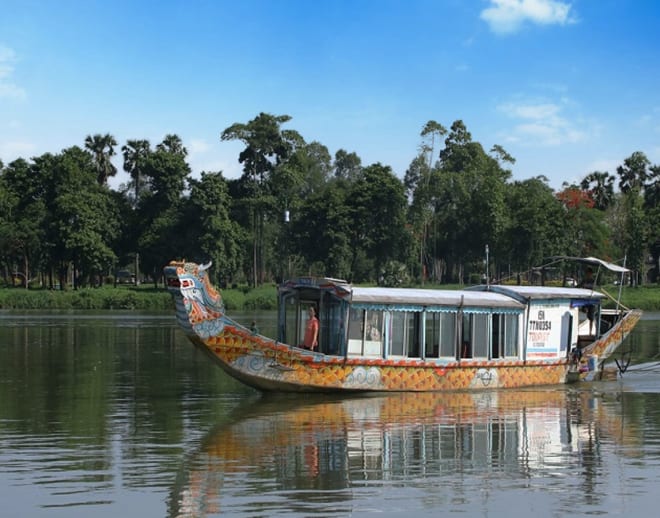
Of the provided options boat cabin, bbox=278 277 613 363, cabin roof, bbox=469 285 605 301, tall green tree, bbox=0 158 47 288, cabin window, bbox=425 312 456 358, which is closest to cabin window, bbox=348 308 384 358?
boat cabin, bbox=278 277 613 363

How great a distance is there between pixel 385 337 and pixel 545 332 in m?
5.02

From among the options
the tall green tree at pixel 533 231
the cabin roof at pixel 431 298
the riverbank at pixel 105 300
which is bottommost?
the riverbank at pixel 105 300

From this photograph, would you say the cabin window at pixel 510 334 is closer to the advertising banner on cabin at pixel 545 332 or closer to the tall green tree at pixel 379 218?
the advertising banner on cabin at pixel 545 332

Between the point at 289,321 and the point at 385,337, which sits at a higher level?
the point at 289,321

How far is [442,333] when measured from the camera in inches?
948

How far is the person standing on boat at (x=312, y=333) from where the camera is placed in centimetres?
2303

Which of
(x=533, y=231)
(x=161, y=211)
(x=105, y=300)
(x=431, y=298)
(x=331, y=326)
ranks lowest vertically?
(x=105, y=300)

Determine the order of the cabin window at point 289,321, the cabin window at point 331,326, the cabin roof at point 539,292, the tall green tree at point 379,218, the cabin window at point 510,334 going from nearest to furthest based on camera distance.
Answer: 1. the cabin window at point 331,326
2. the cabin window at point 289,321
3. the cabin window at point 510,334
4. the cabin roof at point 539,292
5. the tall green tree at point 379,218

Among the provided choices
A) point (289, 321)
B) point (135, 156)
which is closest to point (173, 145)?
point (135, 156)

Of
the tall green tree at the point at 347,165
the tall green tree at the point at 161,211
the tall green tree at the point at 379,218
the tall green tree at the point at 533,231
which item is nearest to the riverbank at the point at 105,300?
the tall green tree at the point at 161,211

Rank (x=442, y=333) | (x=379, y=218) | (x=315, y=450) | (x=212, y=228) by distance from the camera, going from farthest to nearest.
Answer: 1. (x=379, y=218)
2. (x=212, y=228)
3. (x=442, y=333)
4. (x=315, y=450)

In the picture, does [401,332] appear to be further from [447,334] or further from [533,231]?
[533,231]

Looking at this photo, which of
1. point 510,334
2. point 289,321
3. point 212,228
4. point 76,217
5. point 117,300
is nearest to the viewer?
point 289,321

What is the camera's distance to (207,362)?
1313 inches
